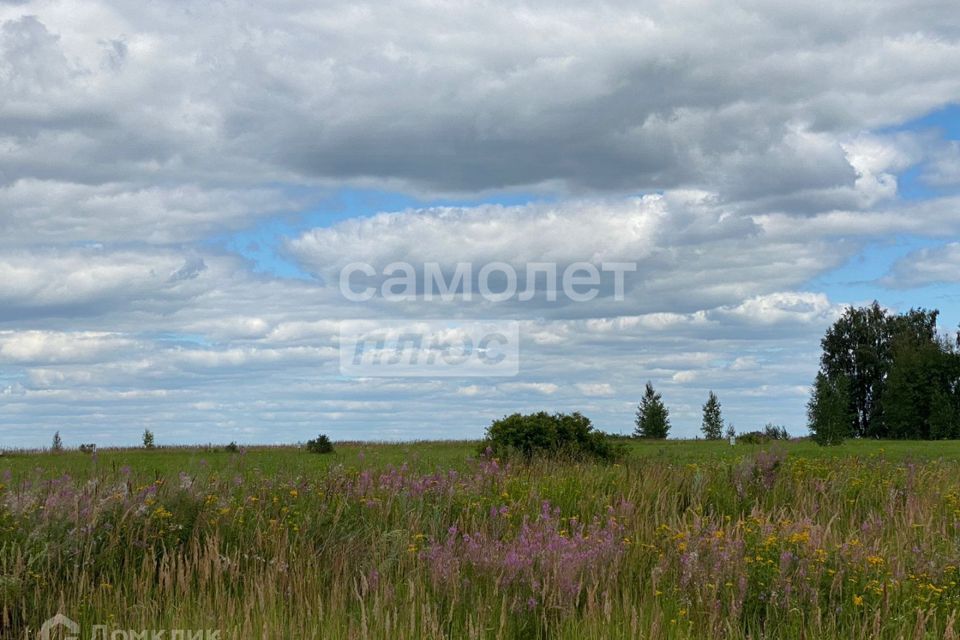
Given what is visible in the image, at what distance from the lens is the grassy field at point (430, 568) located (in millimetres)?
7645

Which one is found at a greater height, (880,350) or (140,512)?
(880,350)

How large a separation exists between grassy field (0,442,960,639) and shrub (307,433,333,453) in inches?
704

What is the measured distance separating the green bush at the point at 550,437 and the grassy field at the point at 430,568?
29.5 ft

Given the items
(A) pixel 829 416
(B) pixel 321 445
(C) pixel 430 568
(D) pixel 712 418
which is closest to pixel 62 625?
(C) pixel 430 568

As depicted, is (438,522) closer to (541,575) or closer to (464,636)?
(541,575)

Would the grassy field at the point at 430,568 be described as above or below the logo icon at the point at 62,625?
above

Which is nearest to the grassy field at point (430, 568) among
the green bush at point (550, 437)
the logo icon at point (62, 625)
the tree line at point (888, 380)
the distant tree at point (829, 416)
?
the logo icon at point (62, 625)

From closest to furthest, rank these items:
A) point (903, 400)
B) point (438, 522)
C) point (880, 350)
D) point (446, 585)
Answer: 1. point (446, 585)
2. point (438, 522)
3. point (903, 400)
4. point (880, 350)

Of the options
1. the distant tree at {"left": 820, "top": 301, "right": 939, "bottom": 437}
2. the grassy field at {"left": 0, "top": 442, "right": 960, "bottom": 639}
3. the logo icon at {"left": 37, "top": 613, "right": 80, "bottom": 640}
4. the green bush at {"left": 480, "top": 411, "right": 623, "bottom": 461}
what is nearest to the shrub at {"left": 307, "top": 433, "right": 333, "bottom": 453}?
the green bush at {"left": 480, "top": 411, "right": 623, "bottom": 461}

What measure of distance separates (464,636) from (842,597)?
379 cm

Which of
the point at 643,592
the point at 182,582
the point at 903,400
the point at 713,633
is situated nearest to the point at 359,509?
the point at 182,582

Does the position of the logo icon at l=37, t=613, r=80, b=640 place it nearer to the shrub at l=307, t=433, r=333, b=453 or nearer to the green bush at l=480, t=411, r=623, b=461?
the green bush at l=480, t=411, r=623, b=461

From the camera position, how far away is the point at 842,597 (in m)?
8.72

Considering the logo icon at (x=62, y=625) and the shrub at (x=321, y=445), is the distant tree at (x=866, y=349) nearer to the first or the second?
the shrub at (x=321, y=445)
